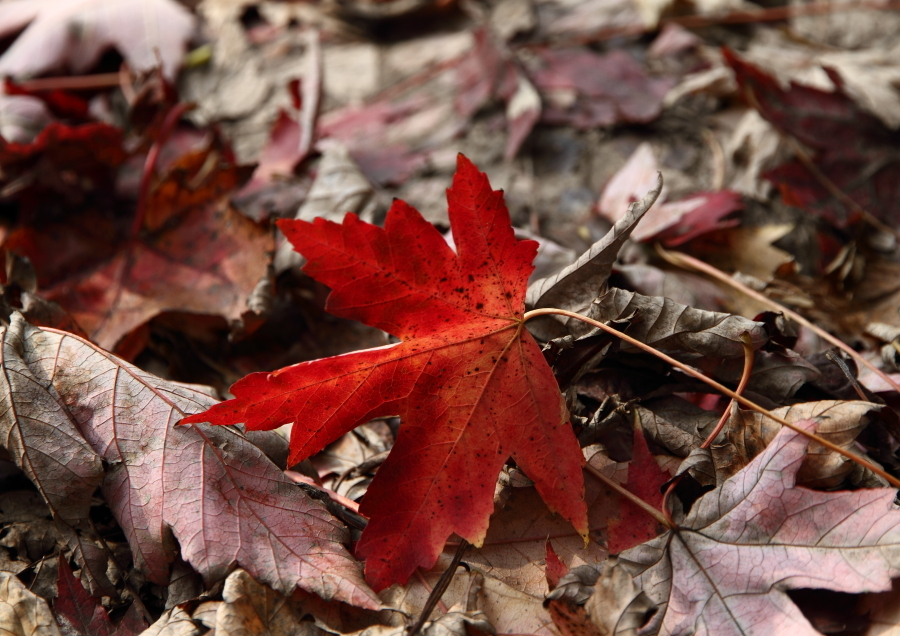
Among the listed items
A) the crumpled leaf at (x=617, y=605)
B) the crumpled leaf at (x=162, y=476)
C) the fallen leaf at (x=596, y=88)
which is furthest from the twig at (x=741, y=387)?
the fallen leaf at (x=596, y=88)

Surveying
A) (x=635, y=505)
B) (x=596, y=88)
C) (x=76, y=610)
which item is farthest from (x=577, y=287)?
(x=596, y=88)

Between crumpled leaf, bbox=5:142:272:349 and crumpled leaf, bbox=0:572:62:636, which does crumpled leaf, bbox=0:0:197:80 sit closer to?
crumpled leaf, bbox=5:142:272:349

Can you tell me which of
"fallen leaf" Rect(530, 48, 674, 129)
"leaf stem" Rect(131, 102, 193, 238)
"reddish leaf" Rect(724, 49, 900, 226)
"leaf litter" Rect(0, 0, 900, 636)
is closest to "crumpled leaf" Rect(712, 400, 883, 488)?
"leaf litter" Rect(0, 0, 900, 636)

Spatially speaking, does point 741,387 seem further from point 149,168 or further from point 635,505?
point 149,168

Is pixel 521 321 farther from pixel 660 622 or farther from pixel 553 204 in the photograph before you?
pixel 553 204

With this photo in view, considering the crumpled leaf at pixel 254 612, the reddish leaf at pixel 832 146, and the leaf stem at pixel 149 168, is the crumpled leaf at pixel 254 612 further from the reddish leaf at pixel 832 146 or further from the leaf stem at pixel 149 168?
the reddish leaf at pixel 832 146

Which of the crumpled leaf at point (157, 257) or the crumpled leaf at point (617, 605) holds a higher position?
the crumpled leaf at point (157, 257)

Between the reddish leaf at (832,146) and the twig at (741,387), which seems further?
the reddish leaf at (832,146)
